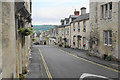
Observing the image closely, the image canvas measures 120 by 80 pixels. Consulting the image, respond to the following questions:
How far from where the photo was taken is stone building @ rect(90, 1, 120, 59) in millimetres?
15230

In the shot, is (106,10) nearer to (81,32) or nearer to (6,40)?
(81,32)

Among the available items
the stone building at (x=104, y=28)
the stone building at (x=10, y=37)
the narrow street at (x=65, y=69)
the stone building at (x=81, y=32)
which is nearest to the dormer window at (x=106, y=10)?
the stone building at (x=104, y=28)

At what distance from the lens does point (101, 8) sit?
703 inches

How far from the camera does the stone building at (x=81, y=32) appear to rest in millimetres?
27297

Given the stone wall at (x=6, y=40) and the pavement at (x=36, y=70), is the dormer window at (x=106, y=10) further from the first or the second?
the stone wall at (x=6, y=40)

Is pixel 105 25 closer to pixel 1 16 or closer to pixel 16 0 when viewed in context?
pixel 16 0

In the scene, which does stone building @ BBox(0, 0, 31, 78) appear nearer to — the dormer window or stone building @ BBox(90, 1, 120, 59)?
stone building @ BBox(90, 1, 120, 59)

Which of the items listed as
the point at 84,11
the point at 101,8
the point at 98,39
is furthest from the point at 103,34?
the point at 84,11

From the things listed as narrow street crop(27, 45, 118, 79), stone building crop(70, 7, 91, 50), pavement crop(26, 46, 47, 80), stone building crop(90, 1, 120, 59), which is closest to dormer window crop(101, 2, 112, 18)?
stone building crop(90, 1, 120, 59)

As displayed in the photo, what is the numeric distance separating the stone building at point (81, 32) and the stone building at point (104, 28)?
22.0 ft

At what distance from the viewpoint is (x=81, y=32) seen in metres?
29.5

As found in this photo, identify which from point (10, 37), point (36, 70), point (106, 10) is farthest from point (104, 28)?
point (10, 37)

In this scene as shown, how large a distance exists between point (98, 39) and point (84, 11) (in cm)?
1817

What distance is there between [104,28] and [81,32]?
1252 cm
